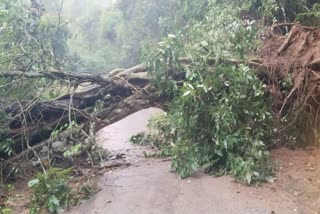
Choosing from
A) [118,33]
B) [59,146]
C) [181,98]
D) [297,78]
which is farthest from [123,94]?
[118,33]

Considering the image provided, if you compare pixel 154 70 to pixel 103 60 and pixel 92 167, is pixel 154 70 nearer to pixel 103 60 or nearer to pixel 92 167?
pixel 92 167

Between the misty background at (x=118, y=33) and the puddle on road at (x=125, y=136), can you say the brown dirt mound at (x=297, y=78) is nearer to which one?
the puddle on road at (x=125, y=136)

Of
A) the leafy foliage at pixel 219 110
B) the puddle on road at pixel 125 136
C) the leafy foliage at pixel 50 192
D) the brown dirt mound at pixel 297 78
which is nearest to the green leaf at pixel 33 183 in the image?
the leafy foliage at pixel 50 192

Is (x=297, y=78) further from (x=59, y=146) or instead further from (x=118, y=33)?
(x=118, y=33)

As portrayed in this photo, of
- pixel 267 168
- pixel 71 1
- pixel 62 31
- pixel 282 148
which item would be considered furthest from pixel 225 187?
pixel 71 1

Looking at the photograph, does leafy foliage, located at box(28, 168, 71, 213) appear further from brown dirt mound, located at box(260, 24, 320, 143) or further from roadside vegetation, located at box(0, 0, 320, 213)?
brown dirt mound, located at box(260, 24, 320, 143)

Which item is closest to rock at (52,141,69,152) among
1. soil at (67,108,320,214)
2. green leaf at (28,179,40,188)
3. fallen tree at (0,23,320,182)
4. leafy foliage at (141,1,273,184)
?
fallen tree at (0,23,320,182)

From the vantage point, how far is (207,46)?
6.45 m

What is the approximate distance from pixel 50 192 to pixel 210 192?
2170mm

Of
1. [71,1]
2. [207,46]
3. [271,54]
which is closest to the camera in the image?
[207,46]

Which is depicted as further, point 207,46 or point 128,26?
point 128,26

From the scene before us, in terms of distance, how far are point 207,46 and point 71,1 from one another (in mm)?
27392

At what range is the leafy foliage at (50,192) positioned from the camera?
17.5 feet

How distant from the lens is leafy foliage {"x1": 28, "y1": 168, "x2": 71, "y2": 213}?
534 cm
